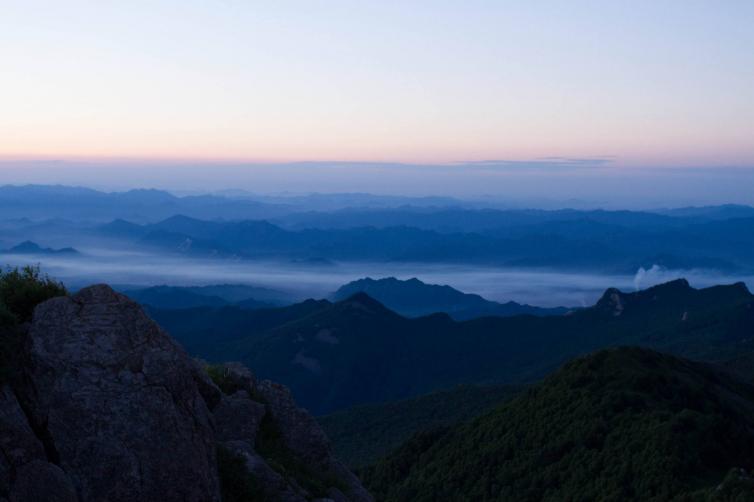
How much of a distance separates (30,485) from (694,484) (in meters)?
40.8

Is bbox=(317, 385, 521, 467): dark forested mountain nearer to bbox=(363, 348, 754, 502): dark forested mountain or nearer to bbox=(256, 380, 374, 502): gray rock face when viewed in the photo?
bbox=(363, 348, 754, 502): dark forested mountain

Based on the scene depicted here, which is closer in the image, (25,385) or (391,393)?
(25,385)

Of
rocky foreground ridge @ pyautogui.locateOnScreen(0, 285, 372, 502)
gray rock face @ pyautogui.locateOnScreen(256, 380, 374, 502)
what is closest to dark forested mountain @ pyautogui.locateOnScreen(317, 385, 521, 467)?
gray rock face @ pyautogui.locateOnScreen(256, 380, 374, 502)

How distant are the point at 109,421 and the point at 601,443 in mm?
46357

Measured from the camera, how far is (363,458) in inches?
3428

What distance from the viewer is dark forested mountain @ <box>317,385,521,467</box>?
9500 centimetres

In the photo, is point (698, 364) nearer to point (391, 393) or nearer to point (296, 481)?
point (296, 481)

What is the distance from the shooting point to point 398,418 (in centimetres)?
10738

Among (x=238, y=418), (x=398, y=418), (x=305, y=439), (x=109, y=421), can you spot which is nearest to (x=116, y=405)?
(x=109, y=421)

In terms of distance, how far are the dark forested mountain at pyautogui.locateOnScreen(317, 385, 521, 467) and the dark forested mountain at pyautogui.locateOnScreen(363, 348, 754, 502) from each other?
83.1 feet

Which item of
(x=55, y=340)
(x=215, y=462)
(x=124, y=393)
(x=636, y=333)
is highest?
(x=55, y=340)

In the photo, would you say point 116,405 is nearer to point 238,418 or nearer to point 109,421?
point 109,421

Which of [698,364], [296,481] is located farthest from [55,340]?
[698,364]

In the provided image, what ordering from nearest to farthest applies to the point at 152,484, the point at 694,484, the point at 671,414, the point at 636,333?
the point at 152,484, the point at 694,484, the point at 671,414, the point at 636,333
